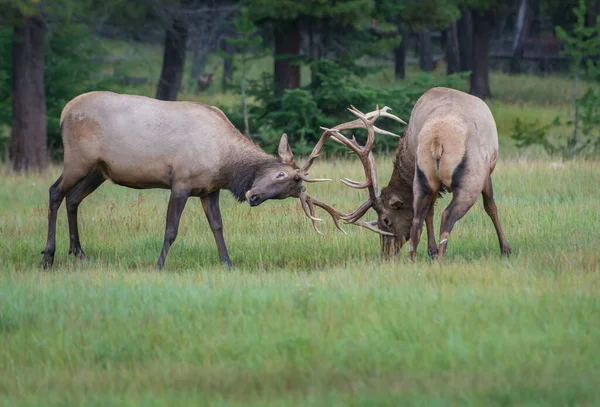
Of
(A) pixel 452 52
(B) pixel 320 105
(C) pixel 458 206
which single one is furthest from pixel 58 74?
(A) pixel 452 52

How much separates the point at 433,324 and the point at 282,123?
14.5m

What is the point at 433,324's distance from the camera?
6590 mm

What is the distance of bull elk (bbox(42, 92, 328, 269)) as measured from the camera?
32.2ft

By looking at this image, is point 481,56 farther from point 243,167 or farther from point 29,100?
point 243,167

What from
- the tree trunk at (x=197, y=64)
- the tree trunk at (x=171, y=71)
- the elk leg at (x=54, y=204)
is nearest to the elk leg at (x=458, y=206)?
the elk leg at (x=54, y=204)

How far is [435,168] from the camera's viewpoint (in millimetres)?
8750

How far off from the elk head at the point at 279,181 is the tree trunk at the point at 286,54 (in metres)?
10.7

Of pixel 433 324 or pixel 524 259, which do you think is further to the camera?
pixel 524 259

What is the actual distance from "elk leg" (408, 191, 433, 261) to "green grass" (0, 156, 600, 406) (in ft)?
0.80

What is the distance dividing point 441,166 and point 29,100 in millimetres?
12438

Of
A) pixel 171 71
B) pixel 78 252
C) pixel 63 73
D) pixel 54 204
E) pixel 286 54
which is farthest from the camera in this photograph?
pixel 171 71

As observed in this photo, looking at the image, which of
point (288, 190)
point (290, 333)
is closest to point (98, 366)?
point (290, 333)

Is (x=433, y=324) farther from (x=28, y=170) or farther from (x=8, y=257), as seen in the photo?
(x=28, y=170)

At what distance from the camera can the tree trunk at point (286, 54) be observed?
2041cm
